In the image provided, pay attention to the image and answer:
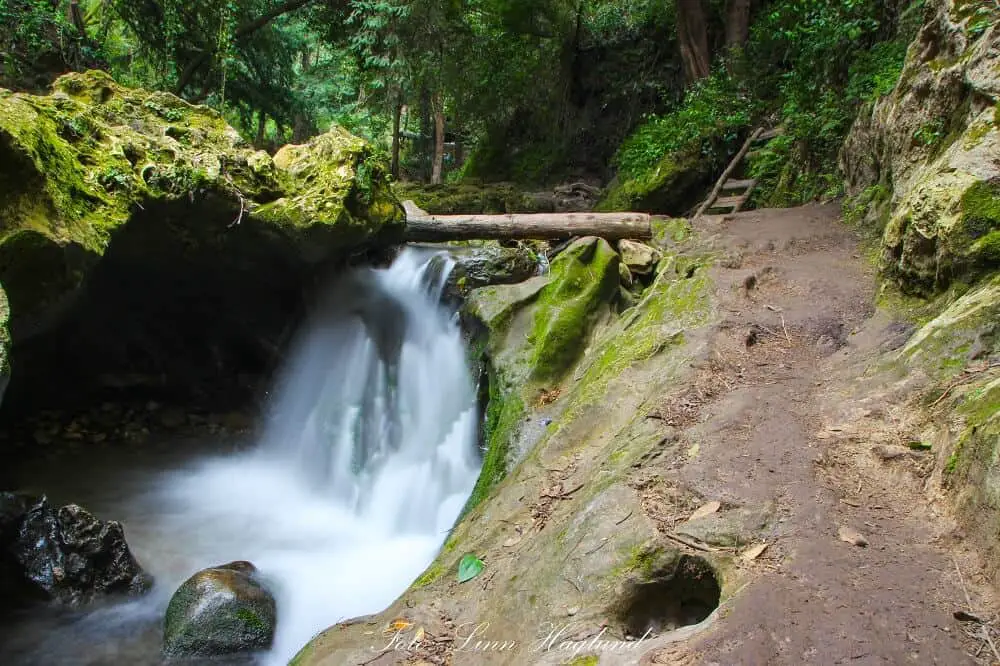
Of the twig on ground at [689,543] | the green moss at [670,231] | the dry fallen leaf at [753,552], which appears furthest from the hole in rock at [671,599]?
the green moss at [670,231]

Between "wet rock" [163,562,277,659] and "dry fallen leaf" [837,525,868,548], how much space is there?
4418 mm

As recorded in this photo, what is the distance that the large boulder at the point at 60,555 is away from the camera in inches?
215

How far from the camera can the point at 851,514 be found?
2.93 metres

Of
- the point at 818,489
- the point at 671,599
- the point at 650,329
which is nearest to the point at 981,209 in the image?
the point at 818,489

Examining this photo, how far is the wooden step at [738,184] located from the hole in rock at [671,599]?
9.11m

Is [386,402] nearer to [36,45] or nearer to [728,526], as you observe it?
[728,526]

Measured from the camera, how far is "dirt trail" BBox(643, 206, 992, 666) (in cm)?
226

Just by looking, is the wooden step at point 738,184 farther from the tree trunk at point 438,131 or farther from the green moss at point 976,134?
the tree trunk at point 438,131

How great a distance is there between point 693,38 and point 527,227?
7.08 m

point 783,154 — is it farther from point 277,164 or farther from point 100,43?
point 100,43

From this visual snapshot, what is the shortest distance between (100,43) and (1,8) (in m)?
1.90

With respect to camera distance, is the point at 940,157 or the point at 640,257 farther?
the point at 640,257

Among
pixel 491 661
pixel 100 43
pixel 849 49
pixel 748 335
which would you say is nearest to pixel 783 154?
pixel 849 49

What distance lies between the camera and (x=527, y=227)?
9469 mm
